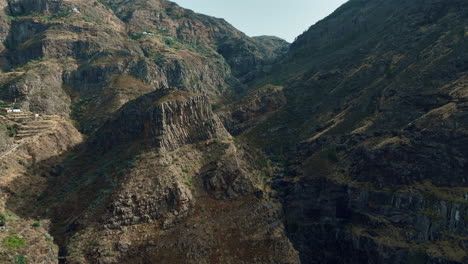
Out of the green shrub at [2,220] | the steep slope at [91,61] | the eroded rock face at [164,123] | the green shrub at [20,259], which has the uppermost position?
the steep slope at [91,61]

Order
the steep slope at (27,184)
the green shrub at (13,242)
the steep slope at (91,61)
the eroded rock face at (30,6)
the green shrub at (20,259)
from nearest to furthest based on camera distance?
the green shrub at (20,259), the green shrub at (13,242), the steep slope at (27,184), the steep slope at (91,61), the eroded rock face at (30,6)

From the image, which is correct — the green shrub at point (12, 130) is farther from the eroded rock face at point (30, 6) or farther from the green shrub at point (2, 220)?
the eroded rock face at point (30, 6)

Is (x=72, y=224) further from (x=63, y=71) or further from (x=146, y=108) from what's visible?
(x=63, y=71)

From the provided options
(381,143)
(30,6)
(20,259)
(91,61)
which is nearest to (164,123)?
(20,259)

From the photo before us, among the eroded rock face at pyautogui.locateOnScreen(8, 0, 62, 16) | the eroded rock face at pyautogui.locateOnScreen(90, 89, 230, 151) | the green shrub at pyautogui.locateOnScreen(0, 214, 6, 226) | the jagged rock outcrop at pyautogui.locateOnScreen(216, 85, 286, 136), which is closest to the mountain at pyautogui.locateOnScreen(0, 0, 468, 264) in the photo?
the eroded rock face at pyautogui.locateOnScreen(90, 89, 230, 151)

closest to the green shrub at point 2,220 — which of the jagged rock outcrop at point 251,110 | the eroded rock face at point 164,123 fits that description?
the eroded rock face at point 164,123

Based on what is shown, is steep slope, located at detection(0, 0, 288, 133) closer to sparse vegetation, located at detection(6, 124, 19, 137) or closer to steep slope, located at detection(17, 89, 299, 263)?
sparse vegetation, located at detection(6, 124, 19, 137)
